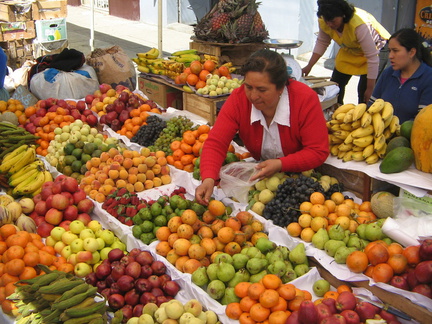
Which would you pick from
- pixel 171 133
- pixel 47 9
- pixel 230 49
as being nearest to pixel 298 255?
pixel 171 133

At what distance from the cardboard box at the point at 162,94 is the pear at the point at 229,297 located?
340 cm

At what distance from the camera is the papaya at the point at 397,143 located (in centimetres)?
302

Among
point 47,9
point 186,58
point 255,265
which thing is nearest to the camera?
point 255,265

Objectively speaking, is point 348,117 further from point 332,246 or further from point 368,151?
point 332,246

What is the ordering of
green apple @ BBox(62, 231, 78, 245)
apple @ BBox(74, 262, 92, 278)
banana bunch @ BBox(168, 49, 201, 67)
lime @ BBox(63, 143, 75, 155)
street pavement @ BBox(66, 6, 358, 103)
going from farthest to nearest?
1. street pavement @ BBox(66, 6, 358, 103)
2. banana bunch @ BBox(168, 49, 201, 67)
3. lime @ BBox(63, 143, 75, 155)
4. green apple @ BBox(62, 231, 78, 245)
5. apple @ BBox(74, 262, 92, 278)

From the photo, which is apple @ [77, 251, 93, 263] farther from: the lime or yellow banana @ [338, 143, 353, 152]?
yellow banana @ [338, 143, 353, 152]

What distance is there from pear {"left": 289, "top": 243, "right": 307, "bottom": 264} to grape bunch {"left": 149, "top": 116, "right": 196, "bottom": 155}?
1.79 metres

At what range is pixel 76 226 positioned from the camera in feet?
10.1

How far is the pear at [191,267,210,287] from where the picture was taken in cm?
249

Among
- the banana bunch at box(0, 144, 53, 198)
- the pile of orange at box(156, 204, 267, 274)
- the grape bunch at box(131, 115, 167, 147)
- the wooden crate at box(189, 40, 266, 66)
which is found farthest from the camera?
the wooden crate at box(189, 40, 266, 66)

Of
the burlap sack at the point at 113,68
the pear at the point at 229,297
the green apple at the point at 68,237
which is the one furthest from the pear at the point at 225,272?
the burlap sack at the point at 113,68

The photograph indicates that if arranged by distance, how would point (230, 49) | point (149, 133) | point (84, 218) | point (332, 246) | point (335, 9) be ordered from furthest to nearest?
point (230, 49) → point (335, 9) → point (149, 133) → point (84, 218) → point (332, 246)

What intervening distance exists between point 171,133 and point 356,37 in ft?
7.99

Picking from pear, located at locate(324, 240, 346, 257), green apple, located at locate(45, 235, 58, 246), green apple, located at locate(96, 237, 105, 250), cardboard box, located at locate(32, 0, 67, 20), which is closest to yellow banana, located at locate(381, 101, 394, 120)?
pear, located at locate(324, 240, 346, 257)
